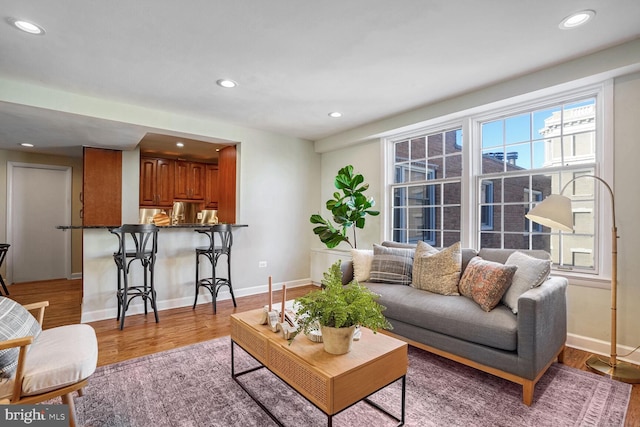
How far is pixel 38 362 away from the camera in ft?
4.99

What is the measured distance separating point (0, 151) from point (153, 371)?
558 cm

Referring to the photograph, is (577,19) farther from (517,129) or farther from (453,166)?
(453,166)

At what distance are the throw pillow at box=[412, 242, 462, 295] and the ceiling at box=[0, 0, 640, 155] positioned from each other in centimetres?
168

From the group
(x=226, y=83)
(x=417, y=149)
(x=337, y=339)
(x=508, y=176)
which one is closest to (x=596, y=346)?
(x=508, y=176)

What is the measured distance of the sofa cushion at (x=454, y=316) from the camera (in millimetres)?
2090

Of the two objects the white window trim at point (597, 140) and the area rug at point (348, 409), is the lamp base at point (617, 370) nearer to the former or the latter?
the area rug at point (348, 409)

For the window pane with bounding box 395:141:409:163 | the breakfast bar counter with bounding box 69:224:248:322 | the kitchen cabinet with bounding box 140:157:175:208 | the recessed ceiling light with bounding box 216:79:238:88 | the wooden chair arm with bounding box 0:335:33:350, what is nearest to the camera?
the wooden chair arm with bounding box 0:335:33:350

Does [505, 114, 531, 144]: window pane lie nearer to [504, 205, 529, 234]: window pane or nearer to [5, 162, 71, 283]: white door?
[504, 205, 529, 234]: window pane

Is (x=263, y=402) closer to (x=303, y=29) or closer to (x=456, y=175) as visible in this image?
(x=303, y=29)

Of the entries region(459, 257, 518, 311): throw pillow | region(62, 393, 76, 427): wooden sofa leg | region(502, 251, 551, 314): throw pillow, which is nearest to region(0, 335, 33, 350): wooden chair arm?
region(62, 393, 76, 427): wooden sofa leg

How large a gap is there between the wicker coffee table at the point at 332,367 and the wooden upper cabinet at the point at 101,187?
4122 millimetres

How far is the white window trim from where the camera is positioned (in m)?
2.63

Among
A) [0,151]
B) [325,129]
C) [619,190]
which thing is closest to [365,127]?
[325,129]

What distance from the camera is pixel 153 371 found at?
2377 mm
